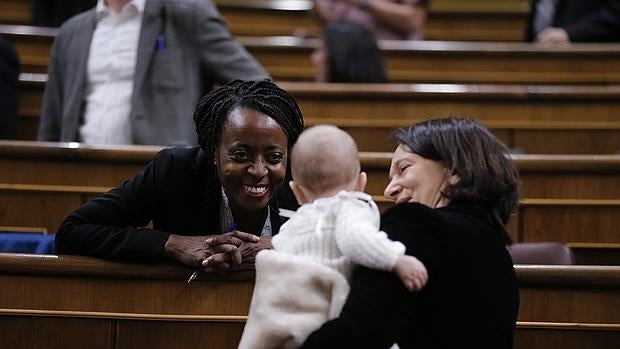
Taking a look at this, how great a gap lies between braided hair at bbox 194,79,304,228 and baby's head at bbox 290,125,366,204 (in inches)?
16.4

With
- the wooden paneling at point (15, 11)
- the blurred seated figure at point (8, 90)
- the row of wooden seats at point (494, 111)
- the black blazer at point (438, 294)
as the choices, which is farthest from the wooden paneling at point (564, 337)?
the wooden paneling at point (15, 11)

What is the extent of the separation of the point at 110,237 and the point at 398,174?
0.46 metres

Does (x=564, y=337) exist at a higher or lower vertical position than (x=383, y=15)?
lower

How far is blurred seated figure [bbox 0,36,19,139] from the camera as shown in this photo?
2.59 m

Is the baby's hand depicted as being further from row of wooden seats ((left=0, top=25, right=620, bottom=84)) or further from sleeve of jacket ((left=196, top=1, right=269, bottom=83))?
row of wooden seats ((left=0, top=25, right=620, bottom=84))

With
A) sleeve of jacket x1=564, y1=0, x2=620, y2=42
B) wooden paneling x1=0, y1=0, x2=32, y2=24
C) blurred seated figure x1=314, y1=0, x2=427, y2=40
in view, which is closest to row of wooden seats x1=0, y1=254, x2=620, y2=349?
blurred seated figure x1=314, y1=0, x2=427, y2=40

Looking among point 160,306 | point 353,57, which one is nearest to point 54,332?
point 160,306

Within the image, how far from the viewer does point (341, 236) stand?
3.35 feet

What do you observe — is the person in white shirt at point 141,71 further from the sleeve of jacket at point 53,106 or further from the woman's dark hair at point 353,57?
the woman's dark hair at point 353,57

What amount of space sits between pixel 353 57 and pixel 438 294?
5.96ft

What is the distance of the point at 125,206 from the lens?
1526 millimetres

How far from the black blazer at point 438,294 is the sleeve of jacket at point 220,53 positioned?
1.24 meters

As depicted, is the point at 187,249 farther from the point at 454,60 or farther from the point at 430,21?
the point at 430,21

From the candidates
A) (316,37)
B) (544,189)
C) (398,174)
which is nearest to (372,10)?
(316,37)
